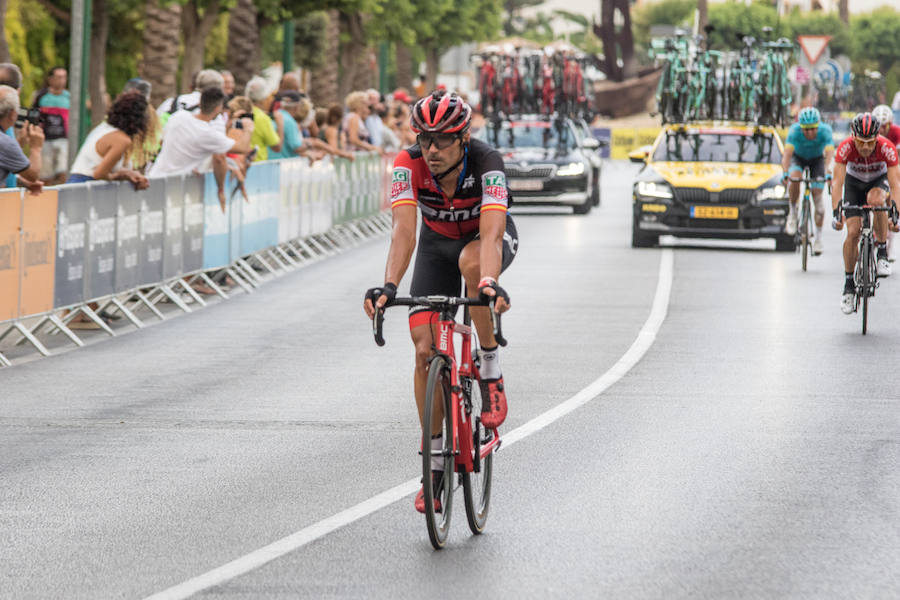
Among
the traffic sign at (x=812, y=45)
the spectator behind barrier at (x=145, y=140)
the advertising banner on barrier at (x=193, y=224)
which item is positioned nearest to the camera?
the spectator behind barrier at (x=145, y=140)

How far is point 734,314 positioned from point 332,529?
1023 centimetres

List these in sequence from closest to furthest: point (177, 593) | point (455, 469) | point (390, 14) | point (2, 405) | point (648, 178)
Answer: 1. point (177, 593)
2. point (455, 469)
3. point (2, 405)
4. point (648, 178)
5. point (390, 14)

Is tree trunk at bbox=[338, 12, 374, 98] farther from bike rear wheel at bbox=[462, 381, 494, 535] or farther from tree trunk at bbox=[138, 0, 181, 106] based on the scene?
bike rear wheel at bbox=[462, 381, 494, 535]

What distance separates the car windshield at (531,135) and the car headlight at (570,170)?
112 centimetres

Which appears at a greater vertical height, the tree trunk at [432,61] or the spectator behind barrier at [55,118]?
the tree trunk at [432,61]

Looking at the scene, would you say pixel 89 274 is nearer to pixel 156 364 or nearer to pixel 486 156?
pixel 156 364

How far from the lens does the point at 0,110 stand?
1378cm

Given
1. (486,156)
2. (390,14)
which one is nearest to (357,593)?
(486,156)

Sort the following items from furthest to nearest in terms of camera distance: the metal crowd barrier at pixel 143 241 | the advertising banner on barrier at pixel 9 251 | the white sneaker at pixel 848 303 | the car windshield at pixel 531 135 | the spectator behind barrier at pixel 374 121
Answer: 1. the car windshield at pixel 531 135
2. the spectator behind barrier at pixel 374 121
3. the white sneaker at pixel 848 303
4. the metal crowd barrier at pixel 143 241
5. the advertising banner on barrier at pixel 9 251

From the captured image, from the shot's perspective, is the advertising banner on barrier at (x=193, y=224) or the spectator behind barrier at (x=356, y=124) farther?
the spectator behind barrier at (x=356, y=124)

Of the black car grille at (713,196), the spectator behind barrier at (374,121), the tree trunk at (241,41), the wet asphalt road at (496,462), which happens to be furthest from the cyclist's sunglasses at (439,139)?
the tree trunk at (241,41)

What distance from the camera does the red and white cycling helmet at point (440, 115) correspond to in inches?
289

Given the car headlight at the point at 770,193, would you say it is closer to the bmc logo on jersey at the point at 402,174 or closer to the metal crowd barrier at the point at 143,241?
the metal crowd barrier at the point at 143,241

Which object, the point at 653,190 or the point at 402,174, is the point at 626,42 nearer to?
the point at 653,190
